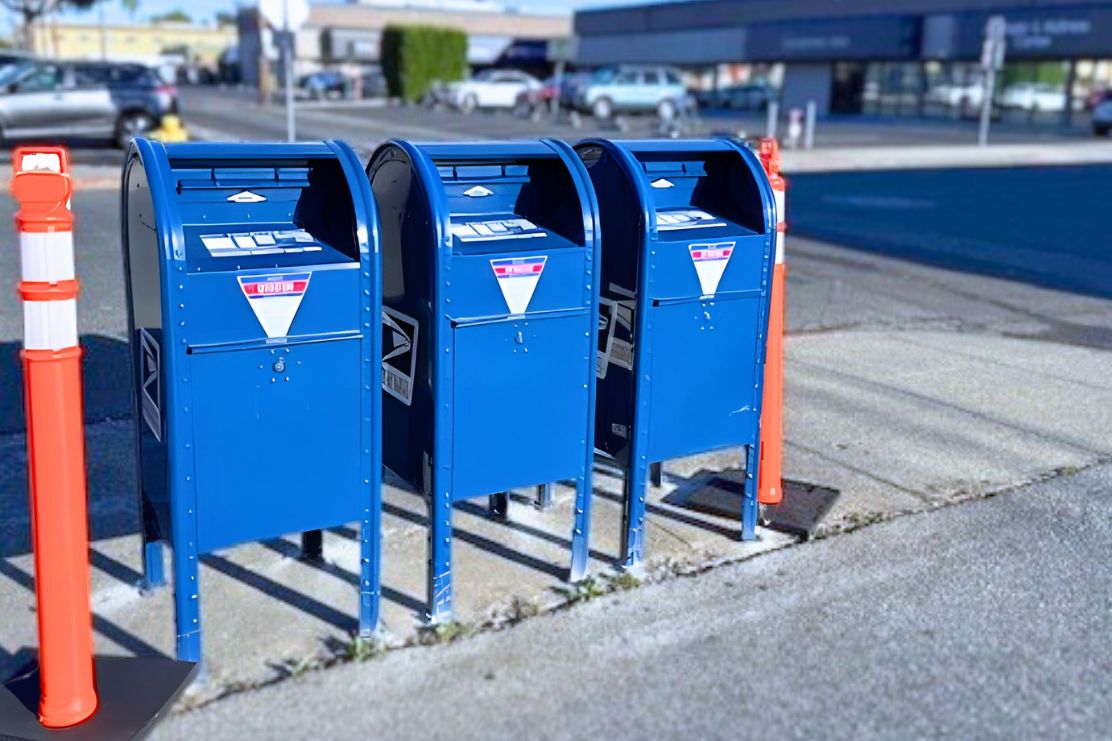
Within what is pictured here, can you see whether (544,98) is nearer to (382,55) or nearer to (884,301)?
(382,55)

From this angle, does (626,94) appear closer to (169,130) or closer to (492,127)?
(492,127)

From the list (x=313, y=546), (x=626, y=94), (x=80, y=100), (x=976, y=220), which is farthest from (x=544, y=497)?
(x=626, y=94)

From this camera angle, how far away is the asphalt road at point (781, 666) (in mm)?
3395

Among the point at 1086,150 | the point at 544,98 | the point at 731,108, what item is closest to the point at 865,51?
the point at 731,108

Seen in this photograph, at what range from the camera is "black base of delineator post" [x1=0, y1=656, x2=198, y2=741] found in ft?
10.7

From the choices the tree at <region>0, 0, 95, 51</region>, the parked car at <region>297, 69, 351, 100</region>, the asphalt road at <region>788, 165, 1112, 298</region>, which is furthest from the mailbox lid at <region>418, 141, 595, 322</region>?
the parked car at <region>297, 69, 351, 100</region>

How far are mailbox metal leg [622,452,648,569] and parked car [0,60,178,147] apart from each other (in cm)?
1829

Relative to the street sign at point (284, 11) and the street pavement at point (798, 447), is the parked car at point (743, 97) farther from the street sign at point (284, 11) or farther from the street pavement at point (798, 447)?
the street pavement at point (798, 447)

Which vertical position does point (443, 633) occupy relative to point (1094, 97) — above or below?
below

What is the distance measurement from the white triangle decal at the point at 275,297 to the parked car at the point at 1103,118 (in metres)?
37.3

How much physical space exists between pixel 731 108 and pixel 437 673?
5052cm

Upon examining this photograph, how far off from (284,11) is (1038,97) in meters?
35.1

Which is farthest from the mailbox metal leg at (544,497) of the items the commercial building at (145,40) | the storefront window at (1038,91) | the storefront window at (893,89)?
the commercial building at (145,40)

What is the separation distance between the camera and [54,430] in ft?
10.2
